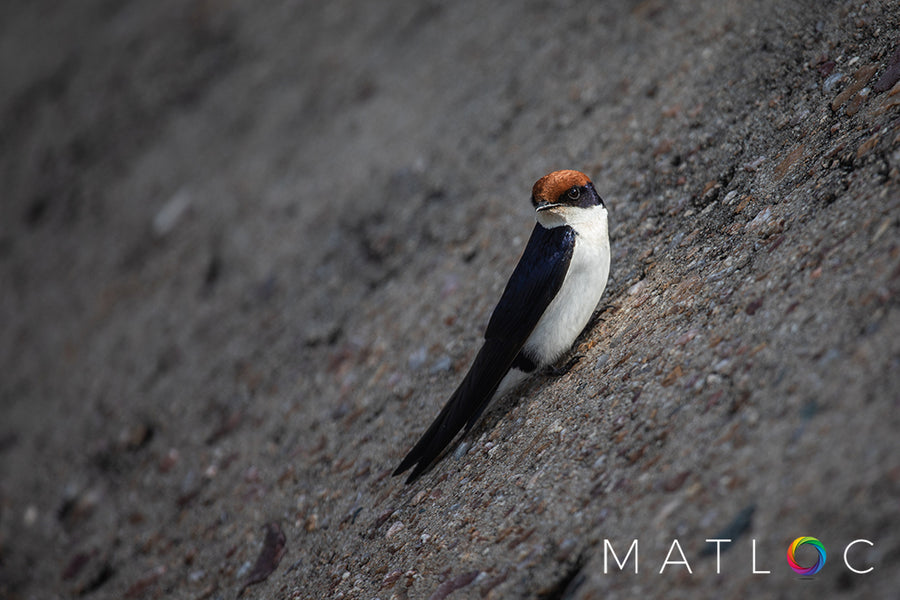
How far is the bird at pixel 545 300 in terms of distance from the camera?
2.76 meters

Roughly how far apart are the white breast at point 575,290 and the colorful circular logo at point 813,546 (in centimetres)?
130

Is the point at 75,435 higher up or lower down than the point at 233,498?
higher up

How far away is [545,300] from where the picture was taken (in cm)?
276

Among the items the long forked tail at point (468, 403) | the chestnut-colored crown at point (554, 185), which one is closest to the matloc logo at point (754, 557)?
the long forked tail at point (468, 403)

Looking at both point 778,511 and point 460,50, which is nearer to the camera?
point 778,511

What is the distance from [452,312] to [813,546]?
2.37 meters

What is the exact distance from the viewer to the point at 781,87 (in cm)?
319

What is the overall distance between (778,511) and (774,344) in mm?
571

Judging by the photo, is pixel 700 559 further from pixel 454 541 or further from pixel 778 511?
pixel 454 541

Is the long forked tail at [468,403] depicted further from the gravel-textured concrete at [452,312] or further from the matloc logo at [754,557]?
the matloc logo at [754,557]

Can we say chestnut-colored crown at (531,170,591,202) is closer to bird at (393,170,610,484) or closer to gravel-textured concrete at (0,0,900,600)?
bird at (393,170,610,484)

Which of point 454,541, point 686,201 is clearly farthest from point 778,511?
point 686,201

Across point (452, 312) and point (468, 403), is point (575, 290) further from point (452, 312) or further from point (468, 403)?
point (452, 312)

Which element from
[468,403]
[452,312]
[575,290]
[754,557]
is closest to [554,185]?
[575,290]
